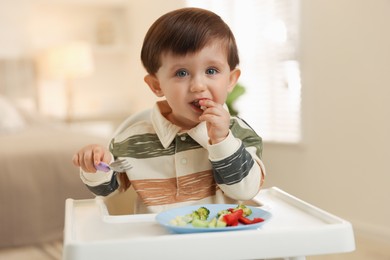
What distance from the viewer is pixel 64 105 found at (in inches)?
188

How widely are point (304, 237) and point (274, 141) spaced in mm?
2594

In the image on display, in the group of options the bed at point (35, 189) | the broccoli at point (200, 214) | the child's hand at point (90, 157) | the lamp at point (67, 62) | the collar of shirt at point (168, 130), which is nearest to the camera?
the broccoli at point (200, 214)

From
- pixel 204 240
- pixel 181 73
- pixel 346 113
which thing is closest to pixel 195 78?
pixel 181 73

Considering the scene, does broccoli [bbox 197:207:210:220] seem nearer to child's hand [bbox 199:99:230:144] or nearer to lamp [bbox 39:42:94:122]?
child's hand [bbox 199:99:230:144]

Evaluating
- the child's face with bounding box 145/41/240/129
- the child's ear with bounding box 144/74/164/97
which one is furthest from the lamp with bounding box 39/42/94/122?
the child's face with bounding box 145/41/240/129

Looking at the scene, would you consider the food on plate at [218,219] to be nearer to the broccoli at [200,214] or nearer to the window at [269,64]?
the broccoli at [200,214]

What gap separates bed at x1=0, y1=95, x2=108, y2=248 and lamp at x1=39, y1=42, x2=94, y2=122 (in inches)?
69.1

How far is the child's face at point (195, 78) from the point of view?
1112 millimetres

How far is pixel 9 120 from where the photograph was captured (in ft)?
10.8

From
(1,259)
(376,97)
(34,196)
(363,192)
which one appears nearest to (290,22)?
(376,97)

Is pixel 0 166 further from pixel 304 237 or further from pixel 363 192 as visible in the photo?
pixel 304 237

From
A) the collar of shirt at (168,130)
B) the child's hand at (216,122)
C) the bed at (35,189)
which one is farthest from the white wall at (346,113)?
the child's hand at (216,122)

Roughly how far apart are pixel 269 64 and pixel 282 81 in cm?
17

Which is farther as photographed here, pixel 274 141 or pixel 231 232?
pixel 274 141
